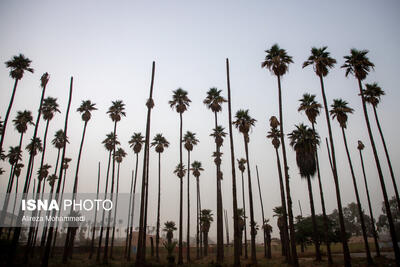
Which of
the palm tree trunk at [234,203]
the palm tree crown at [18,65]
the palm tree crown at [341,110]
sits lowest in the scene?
the palm tree trunk at [234,203]

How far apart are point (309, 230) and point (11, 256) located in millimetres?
48011

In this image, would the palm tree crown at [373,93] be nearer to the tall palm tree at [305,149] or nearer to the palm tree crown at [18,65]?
the tall palm tree at [305,149]

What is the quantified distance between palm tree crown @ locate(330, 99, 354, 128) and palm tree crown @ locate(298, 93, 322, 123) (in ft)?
9.91

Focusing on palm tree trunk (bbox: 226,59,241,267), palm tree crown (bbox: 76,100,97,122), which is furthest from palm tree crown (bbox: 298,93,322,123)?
palm tree crown (bbox: 76,100,97,122)

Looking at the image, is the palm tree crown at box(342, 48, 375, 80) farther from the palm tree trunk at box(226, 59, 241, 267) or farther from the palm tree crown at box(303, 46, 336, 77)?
the palm tree trunk at box(226, 59, 241, 267)

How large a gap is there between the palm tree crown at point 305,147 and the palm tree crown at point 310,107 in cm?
279

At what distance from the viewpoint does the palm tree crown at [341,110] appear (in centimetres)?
3228

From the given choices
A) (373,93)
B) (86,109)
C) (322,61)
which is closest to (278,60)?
(322,61)

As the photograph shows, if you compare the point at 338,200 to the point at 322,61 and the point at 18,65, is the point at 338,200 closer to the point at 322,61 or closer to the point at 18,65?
the point at 322,61

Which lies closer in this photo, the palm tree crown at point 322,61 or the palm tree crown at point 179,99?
the palm tree crown at point 322,61

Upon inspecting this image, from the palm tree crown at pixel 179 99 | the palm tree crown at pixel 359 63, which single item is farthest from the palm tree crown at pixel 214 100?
the palm tree crown at pixel 359 63

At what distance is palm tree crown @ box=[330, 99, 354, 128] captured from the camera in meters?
32.3

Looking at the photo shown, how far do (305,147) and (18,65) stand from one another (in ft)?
140

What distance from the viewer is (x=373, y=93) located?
3108cm
